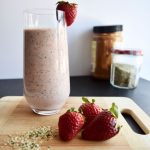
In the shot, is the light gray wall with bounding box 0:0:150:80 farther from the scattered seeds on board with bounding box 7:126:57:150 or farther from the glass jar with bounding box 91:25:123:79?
the scattered seeds on board with bounding box 7:126:57:150

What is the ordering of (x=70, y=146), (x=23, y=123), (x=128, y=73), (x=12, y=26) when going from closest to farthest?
(x=70, y=146) < (x=23, y=123) < (x=128, y=73) < (x=12, y=26)

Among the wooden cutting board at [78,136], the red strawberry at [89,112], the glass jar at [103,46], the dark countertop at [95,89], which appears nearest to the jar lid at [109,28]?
the glass jar at [103,46]

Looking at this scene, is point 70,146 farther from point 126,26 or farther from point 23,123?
point 126,26

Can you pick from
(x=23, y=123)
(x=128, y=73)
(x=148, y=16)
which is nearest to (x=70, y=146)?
(x=23, y=123)

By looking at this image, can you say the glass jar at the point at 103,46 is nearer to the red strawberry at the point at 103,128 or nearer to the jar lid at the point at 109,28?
the jar lid at the point at 109,28

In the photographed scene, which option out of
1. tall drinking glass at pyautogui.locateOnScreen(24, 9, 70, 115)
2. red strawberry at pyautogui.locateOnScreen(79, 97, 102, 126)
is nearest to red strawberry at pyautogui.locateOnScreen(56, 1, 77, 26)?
tall drinking glass at pyautogui.locateOnScreen(24, 9, 70, 115)

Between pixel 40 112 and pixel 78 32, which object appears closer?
pixel 40 112

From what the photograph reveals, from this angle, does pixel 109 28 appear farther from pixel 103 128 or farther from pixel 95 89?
pixel 103 128
